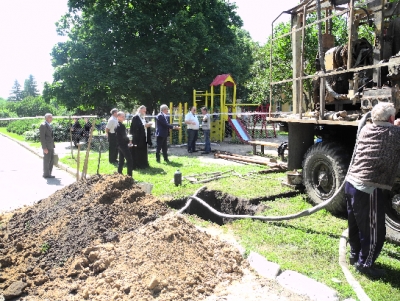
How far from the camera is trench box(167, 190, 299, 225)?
632 cm

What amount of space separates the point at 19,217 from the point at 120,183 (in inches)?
68.5

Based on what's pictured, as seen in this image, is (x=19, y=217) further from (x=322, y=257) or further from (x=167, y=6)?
(x=167, y=6)

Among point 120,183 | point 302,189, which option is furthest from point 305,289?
point 302,189

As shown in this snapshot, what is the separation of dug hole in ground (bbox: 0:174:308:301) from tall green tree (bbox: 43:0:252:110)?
1371 cm

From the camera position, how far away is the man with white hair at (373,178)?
11.7ft

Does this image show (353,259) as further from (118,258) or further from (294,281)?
(118,258)

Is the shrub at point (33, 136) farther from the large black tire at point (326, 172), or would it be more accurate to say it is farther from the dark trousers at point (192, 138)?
the large black tire at point (326, 172)

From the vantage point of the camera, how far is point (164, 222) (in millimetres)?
4516

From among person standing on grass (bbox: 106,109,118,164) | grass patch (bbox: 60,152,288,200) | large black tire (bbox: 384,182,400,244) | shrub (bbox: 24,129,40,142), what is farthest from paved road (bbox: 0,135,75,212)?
shrub (bbox: 24,129,40,142)

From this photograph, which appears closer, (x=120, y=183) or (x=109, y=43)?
(x=120, y=183)

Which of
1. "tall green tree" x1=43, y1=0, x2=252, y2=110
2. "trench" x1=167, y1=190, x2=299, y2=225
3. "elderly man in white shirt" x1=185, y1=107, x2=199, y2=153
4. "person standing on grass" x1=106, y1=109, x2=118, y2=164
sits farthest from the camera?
"tall green tree" x1=43, y1=0, x2=252, y2=110

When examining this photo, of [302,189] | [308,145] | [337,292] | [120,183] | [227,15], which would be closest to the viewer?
[337,292]

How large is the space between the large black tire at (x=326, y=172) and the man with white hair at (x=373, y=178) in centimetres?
144

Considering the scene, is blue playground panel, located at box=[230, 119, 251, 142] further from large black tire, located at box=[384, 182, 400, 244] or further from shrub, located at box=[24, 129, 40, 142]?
shrub, located at box=[24, 129, 40, 142]
